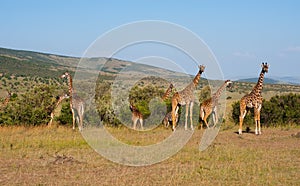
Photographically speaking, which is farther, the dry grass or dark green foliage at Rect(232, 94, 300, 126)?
dark green foliage at Rect(232, 94, 300, 126)

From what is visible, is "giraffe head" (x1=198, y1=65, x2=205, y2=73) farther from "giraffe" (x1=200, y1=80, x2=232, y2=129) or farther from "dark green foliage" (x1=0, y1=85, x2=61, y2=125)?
"dark green foliage" (x1=0, y1=85, x2=61, y2=125)

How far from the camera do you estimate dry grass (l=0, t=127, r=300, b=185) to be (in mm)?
9992

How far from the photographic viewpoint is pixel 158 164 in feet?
39.4

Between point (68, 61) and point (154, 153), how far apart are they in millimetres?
151976

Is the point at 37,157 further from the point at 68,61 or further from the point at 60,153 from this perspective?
the point at 68,61

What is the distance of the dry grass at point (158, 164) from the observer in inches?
393

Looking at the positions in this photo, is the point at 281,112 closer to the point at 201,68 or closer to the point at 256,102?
the point at 256,102

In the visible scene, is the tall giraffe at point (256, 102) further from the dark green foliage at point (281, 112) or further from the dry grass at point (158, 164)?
the dark green foliage at point (281, 112)

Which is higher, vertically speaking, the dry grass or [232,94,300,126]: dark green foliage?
[232,94,300,126]: dark green foliage

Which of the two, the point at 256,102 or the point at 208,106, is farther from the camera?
the point at 208,106

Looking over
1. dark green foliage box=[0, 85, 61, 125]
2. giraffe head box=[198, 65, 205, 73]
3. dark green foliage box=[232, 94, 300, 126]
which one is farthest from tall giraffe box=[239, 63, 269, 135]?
dark green foliage box=[0, 85, 61, 125]

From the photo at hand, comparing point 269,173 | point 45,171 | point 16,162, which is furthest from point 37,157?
point 269,173

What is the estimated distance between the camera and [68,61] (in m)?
162

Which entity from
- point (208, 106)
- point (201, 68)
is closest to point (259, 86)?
point (208, 106)
